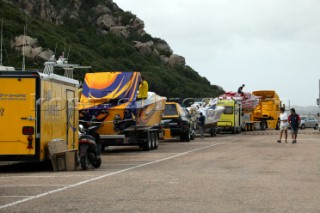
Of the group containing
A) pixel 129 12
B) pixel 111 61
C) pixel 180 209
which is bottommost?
pixel 180 209

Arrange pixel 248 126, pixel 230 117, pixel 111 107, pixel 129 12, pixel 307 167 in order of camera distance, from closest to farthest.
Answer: pixel 307 167, pixel 111 107, pixel 230 117, pixel 248 126, pixel 129 12

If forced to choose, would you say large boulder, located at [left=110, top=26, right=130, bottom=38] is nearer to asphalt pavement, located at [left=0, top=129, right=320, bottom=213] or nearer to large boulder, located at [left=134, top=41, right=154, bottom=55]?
large boulder, located at [left=134, top=41, right=154, bottom=55]

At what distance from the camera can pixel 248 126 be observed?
56.2 m

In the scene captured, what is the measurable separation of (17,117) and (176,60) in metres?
85.6

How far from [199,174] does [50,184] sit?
151 inches

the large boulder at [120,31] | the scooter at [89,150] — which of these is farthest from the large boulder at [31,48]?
the large boulder at [120,31]

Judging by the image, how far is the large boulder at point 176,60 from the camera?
99.8 m

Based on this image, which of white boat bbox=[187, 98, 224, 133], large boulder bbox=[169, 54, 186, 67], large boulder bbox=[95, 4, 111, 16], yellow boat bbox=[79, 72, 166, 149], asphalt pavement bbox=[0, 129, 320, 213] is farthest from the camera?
large boulder bbox=[95, 4, 111, 16]

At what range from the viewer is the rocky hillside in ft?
215

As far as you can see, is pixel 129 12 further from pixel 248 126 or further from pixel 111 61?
pixel 248 126

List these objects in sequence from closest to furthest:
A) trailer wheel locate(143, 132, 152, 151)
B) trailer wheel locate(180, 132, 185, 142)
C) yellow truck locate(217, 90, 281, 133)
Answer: trailer wheel locate(143, 132, 152, 151)
trailer wheel locate(180, 132, 185, 142)
yellow truck locate(217, 90, 281, 133)

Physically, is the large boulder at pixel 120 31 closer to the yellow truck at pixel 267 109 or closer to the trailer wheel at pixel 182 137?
the yellow truck at pixel 267 109

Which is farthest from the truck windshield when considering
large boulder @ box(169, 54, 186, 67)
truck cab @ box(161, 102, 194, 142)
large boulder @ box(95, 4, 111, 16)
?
large boulder @ box(95, 4, 111, 16)

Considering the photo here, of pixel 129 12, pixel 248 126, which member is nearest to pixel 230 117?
pixel 248 126
